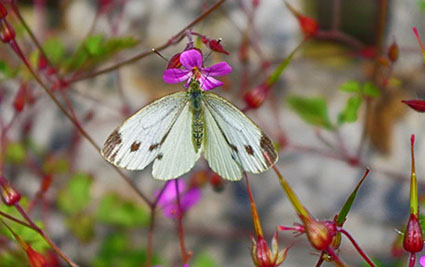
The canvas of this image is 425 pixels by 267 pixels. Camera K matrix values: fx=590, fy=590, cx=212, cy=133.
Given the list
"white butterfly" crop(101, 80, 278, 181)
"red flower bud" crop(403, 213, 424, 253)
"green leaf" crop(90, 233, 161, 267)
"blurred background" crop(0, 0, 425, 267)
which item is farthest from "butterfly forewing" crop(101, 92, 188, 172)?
"green leaf" crop(90, 233, 161, 267)

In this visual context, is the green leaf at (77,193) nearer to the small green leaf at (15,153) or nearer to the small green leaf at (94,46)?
the small green leaf at (15,153)

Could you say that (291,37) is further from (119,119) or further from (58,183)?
(58,183)

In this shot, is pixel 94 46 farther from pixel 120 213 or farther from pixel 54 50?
pixel 120 213

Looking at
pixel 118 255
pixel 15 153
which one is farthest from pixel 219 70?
pixel 15 153

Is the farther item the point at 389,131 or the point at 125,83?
the point at 125,83

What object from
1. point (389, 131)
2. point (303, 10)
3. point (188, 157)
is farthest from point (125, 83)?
point (188, 157)

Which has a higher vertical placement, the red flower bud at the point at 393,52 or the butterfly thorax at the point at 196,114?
the red flower bud at the point at 393,52

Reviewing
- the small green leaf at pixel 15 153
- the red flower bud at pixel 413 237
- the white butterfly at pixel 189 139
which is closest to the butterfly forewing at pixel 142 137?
the white butterfly at pixel 189 139
